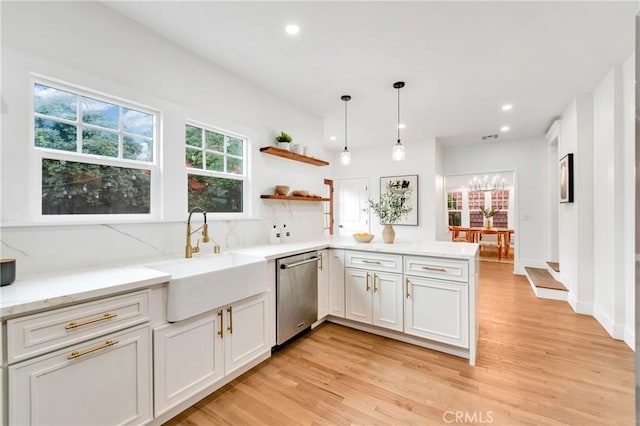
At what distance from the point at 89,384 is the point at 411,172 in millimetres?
5722

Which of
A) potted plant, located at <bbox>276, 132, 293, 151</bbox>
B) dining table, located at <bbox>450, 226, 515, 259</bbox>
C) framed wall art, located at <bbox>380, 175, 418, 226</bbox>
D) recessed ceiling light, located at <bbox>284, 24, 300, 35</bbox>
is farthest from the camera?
dining table, located at <bbox>450, 226, 515, 259</bbox>

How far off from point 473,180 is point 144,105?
1033 centimetres

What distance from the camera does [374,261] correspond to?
111 inches

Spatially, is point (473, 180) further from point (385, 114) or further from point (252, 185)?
point (252, 185)

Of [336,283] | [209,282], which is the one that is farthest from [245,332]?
[336,283]

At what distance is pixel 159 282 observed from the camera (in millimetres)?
1592

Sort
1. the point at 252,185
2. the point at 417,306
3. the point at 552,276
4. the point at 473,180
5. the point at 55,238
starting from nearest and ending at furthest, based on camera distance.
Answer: the point at 55,238, the point at 417,306, the point at 252,185, the point at 552,276, the point at 473,180

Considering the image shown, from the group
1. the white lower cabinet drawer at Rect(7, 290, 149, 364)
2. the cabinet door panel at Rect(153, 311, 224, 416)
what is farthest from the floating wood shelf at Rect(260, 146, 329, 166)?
the white lower cabinet drawer at Rect(7, 290, 149, 364)

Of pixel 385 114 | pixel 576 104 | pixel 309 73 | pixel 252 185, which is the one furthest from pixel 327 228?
pixel 576 104

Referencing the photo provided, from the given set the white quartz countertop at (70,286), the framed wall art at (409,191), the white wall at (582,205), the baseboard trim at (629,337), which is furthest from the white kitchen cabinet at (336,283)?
the framed wall art at (409,191)

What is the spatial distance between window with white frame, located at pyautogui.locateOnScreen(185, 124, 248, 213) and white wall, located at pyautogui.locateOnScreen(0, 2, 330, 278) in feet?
0.38

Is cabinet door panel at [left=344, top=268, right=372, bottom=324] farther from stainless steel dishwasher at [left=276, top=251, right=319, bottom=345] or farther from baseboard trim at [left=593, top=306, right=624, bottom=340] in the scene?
baseboard trim at [left=593, top=306, right=624, bottom=340]

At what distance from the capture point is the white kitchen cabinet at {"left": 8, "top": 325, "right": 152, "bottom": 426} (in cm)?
118

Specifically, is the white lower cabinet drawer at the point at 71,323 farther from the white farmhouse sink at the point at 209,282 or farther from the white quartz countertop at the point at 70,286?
the white farmhouse sink at the point at 209,282
